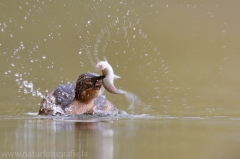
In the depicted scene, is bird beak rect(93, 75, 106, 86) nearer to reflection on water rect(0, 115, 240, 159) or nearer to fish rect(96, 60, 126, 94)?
fish rect(96, 60, 126, 94)

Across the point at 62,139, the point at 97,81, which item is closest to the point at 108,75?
the point at 97,81

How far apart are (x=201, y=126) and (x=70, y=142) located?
217 cm

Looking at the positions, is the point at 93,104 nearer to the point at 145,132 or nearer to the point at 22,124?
the point at 22,124

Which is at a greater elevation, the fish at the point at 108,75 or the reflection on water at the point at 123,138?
the fish at the point at 108,75

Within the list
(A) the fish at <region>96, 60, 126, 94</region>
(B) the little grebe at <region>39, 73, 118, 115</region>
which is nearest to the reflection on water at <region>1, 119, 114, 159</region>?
(A) the fish at <region>96, 60, 126, 94</region>

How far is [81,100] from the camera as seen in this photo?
8.79 m

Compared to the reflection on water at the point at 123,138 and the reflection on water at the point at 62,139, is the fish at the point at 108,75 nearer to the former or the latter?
the reflection on water at the point at 123,138

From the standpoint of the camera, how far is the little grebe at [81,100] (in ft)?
28.2

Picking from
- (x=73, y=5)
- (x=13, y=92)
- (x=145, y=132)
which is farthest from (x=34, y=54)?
(x=145, y=132)

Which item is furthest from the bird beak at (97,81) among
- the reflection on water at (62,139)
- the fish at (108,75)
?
the reflection on water at (62,139)

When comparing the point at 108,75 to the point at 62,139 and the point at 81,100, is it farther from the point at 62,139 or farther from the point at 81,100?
the point at 62,139

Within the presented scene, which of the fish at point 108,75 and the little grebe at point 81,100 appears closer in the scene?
the fish at point 108,75

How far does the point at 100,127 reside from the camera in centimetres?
677

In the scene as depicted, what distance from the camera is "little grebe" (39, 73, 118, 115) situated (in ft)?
28.2
